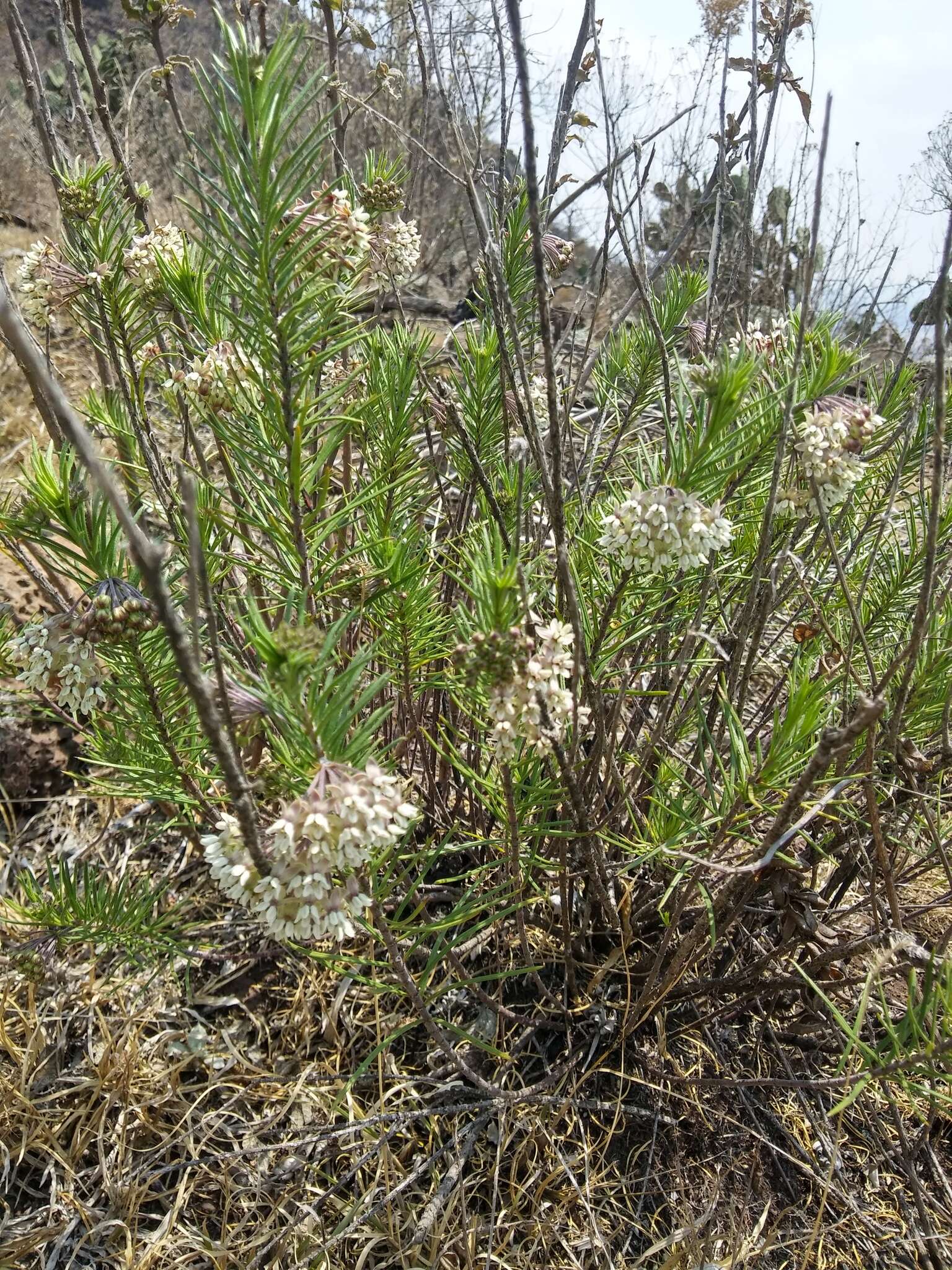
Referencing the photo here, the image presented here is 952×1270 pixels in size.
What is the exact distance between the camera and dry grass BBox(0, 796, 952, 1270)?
59.9 inches

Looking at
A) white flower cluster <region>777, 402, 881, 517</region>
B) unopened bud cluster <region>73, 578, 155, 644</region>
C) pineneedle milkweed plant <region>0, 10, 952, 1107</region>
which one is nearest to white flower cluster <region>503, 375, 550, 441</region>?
pineneedle milkweed plant <region>0, 10, 952, 1107</region>

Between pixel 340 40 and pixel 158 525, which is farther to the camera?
pixel 158 525

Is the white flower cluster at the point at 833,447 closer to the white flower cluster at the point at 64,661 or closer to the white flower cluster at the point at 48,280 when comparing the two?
the white flower cluster at the point at 64,661

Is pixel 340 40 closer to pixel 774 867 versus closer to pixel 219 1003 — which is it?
pixel 774 867

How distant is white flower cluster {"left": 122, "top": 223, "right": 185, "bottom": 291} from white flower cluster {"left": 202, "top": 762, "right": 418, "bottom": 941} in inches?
38.7

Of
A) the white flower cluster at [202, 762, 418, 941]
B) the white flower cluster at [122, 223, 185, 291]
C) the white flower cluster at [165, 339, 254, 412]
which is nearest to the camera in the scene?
the white flower cluster at [202, 762, 418, 941]

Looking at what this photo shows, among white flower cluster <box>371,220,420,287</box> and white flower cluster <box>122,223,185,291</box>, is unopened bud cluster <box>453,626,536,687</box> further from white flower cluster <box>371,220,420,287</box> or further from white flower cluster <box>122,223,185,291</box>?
white flower cluster <box>371,220,420,287</box>

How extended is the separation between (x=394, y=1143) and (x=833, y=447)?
62.9 inches

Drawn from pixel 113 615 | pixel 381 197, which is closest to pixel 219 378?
pixel 113 615

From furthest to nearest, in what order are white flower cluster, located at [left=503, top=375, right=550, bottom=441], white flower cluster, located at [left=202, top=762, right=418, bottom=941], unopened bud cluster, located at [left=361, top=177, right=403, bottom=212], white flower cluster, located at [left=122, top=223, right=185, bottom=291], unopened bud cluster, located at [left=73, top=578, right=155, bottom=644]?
white flower cluster, located at [left=503, top=375, right=550, bottom=441], unopened bud cluster, located at [left=361, top=177, right=403, bottom=212], white flower cluster, located at [left=122, top=223, right=185, bottom=291], unopened bud cluster, located at [left=73, top=578, right=155, bottom=644], white flower cluster, located at [left=202, top=762, right=418, bottom=941]

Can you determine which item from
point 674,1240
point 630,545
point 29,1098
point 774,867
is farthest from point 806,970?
point 29,1098

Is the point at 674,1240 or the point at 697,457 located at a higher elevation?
the point at 697,457

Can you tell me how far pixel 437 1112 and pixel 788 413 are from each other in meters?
1.42

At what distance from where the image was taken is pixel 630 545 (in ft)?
3.62
